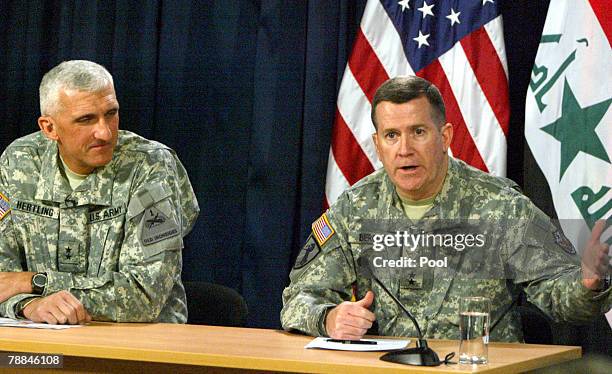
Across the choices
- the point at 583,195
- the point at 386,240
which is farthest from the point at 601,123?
the point at 386,240

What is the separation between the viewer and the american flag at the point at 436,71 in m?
4.25

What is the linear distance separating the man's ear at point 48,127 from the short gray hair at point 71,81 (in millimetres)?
24

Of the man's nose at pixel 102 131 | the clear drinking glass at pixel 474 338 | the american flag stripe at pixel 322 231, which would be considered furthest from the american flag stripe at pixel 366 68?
the clear drinking glass at pixel 474 338

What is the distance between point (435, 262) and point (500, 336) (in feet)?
1.22

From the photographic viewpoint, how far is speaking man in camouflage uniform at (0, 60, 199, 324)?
133 inches

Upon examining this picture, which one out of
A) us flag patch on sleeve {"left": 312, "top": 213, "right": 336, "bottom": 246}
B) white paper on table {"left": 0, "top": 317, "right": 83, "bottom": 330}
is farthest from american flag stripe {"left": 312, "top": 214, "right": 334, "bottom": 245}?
white paper on table {"left": 0, "top": 317, "right": 83, "bottom": 330}

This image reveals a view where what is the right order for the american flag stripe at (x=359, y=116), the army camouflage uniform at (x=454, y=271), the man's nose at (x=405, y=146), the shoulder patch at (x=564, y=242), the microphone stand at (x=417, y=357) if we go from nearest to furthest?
1. the microphone stand at (x=417, y=357)
2. the army camouflage uniform at (x=454, y=271)
3. the shoulder patch at (x=564, y=242)
4. the man's nose at (x=405, y=146)
5. the american flag stripe at (x=359, y=116)

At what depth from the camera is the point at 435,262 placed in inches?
112

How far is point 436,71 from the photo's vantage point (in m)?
4.39

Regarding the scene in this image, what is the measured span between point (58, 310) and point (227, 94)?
2356 mm

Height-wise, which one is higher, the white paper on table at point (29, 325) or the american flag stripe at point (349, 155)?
the american flag stripe at point (349, 155)

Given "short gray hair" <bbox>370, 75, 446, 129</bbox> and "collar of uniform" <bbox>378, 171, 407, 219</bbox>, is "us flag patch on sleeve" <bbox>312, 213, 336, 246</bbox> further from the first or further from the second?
"short gray hair" <bbox>370, 75, 446, 129</bbox>

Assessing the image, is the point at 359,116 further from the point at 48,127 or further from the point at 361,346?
the point at 361,346

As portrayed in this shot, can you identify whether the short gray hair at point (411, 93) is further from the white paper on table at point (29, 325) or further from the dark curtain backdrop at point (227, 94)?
the dark curtain backdrop at point (227, 94)
